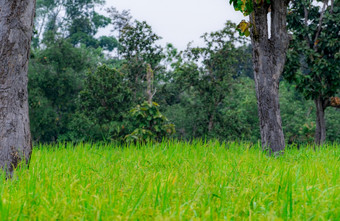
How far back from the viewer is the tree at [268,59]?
20.8ft

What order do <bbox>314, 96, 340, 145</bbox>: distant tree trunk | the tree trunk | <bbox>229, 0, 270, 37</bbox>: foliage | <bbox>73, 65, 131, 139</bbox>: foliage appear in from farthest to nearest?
1. <bbox>73, 65, 131, 139</bbox>: foliage
2. the tree trunk
3. <bbox>314, 96, 340, 145</bbox>: distant tree trunk
4. <bbox>229, 0, 270, 37</bbox>: foliage

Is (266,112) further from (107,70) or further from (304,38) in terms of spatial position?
(107,70)

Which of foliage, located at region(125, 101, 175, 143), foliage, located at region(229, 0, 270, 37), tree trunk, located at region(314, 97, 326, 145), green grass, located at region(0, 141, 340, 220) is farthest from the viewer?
tree trunk, located at region(314, 97, 326, 145)

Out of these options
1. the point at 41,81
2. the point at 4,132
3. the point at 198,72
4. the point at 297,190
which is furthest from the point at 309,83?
the point at 41,81

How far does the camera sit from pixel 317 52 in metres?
13.9

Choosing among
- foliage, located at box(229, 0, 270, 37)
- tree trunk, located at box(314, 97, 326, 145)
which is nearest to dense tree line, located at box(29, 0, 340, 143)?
tree trunk, located at box(314, 97, 326, 145)

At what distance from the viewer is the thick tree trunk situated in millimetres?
3996

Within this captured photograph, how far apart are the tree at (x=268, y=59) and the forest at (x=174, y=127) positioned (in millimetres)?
21

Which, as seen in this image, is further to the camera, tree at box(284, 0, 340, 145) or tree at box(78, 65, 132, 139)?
tree at box(78, 65, 132, 139)

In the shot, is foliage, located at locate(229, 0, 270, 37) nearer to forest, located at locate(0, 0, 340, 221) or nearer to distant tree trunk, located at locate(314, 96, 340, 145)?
forest, located at locate(0, 0, 340, 221)

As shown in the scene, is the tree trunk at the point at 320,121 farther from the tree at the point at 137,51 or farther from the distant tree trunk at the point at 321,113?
the tree at the point at 137,51

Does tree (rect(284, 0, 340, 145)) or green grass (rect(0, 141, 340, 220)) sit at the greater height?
tree (rect(284, 0, 340, 145))

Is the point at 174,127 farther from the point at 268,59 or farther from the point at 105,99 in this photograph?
the point at 268,59

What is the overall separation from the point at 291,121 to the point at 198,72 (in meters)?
9.08
